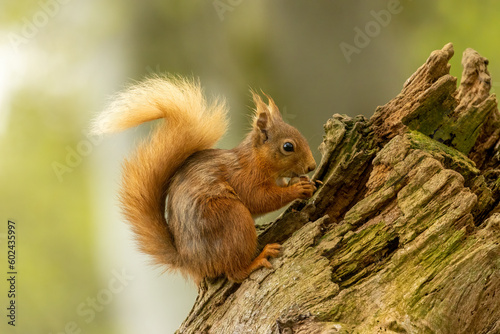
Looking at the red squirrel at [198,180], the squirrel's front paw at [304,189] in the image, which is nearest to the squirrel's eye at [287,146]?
the red squirrel at [198,180]

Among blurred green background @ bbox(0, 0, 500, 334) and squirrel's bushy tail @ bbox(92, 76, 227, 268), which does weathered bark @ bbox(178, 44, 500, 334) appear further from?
blurred green background @ bbox(0, 0, 500, 334)

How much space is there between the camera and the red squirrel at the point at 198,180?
5.69 feet

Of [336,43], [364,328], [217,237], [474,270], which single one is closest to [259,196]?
[217,237]

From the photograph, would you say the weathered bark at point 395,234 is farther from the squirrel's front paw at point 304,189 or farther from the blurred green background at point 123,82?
the blurred green background at point 123,82

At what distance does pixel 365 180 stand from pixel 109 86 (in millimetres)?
1609

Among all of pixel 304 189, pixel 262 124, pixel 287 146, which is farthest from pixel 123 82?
pixel 304 189

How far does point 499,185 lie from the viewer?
1.80m

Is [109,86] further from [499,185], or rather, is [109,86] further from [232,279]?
Result: [499,185]

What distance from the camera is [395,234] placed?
1580 millimetres

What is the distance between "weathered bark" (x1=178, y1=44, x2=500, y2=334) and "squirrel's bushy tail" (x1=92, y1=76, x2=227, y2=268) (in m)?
0.32

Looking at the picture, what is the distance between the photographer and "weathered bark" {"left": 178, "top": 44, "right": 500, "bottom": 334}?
1437 mm

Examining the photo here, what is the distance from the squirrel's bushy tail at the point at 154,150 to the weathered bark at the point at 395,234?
0.32m

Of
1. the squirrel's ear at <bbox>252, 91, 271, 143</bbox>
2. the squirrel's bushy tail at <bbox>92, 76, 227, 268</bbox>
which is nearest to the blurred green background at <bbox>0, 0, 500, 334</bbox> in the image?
the squirrel's ear at <bbox>252, 91, 271, 143</bbox>

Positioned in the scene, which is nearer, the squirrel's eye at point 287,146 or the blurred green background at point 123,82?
the squirrel's eye at point 287,146
